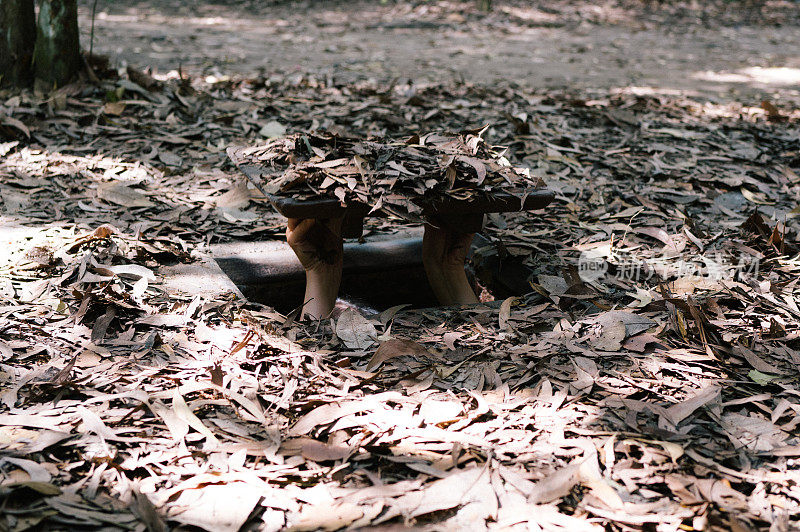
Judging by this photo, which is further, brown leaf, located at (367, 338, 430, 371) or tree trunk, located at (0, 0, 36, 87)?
tree trunk, located at (0, 0, 36, 87)

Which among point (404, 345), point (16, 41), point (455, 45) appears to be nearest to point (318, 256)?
point (404, 345)

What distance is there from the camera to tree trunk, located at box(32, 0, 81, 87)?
5047 mm

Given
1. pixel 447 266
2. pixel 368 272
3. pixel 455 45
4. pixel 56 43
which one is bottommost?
pixel 368 272

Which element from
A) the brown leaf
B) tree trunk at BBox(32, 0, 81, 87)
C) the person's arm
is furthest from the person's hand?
tree trunk at BBox(32, 0, 81, 87)

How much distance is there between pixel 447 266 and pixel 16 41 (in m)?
3.53

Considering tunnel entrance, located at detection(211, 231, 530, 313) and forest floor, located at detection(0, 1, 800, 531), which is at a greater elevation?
forest floor, located at detection(0, 1, 800, 531)

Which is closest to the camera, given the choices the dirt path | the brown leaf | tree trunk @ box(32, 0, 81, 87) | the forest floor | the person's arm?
the forest floor

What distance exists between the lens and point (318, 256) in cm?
324

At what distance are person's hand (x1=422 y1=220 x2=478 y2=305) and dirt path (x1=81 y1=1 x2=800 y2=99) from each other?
3.55 metres

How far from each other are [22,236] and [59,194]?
1.91 feet

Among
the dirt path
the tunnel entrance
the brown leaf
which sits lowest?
the tunnel entrance

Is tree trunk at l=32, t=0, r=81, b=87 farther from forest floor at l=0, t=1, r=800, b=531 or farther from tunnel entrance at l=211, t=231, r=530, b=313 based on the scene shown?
tunnel entrance at l=211, t=231, r=530, b=313

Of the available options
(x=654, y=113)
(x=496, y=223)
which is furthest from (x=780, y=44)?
(x=496, y=223)

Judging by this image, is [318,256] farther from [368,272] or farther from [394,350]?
[394,350]
